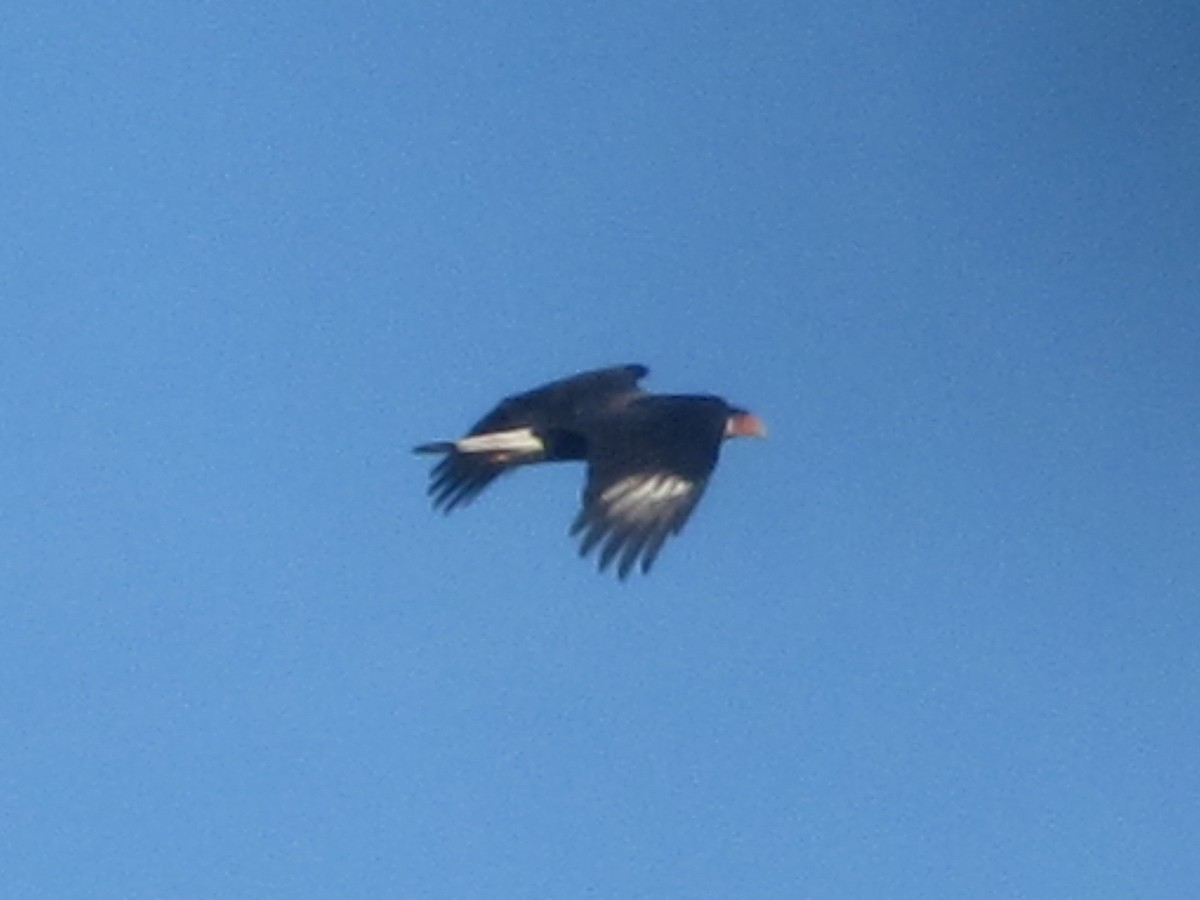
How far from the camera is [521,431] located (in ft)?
84.6

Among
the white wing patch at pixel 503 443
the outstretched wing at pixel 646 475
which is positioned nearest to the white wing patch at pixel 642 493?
the outstretched wing at pixel 646 475

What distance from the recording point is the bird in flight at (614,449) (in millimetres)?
22922

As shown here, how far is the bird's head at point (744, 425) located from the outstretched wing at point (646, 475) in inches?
24.0

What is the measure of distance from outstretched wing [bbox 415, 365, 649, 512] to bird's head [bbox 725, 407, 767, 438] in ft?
2.23

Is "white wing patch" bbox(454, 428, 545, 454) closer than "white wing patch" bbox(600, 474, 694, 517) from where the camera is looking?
No

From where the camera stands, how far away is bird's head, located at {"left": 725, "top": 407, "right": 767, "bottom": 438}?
1001 inches

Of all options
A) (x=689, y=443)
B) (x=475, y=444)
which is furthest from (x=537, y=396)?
(x=689, y=443)

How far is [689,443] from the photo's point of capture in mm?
23906

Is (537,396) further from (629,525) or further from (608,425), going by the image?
(629,525)

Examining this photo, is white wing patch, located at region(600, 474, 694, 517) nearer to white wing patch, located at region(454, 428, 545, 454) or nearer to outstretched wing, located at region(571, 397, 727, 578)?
outstretched wing, located at region(571, 397, 727, 578)

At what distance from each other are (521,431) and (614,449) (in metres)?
1.79

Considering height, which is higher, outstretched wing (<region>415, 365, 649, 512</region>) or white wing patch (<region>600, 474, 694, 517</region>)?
outstretched wing (<region>415, 365, 649, 512</region>)

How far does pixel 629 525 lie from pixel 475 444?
3.21 metres

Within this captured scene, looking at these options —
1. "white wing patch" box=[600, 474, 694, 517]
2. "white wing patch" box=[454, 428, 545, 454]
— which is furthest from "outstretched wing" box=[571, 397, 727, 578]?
"white wing patch" box=[454, 428, 545, 454]
